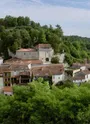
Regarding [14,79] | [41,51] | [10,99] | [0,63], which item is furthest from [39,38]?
[10,99]

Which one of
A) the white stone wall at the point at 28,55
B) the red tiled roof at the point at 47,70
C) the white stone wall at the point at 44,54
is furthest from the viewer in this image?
the white stone wall at the point at 44,54

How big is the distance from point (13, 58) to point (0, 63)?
2255 millimetres

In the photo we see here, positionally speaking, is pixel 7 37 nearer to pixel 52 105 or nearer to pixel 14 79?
pixel 14 79

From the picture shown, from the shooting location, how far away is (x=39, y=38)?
42781 mm

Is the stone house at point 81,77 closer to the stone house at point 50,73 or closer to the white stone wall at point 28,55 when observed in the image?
the stone house at point 50,73

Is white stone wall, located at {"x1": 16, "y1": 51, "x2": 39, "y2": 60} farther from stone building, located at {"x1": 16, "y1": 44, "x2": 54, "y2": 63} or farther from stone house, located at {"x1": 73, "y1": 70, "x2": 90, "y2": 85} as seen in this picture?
stone house, located at {"x1": 73, "y1": 70, "x2": 90, "y2": 85}

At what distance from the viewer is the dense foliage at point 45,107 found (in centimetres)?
1509

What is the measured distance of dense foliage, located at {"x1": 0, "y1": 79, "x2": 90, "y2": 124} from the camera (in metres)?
15.1

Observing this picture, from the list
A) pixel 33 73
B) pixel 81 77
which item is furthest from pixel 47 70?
pixel 81 77

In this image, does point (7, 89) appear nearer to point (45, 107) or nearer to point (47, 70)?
point (47, 70)

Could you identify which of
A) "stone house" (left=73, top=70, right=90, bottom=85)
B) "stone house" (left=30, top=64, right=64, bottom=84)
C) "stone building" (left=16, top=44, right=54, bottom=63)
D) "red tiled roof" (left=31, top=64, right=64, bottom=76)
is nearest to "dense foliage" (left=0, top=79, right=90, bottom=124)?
"stone house" (left=30, top=64, right=64, bottom=84)

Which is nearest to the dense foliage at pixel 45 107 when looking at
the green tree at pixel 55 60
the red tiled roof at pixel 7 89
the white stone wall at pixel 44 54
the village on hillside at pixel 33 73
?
the red tiled roof at pixel 7 89

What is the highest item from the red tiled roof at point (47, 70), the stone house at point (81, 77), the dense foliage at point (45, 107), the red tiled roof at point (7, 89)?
the dense foliage at point (45, 107)

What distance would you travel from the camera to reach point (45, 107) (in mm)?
Answer: 15688
